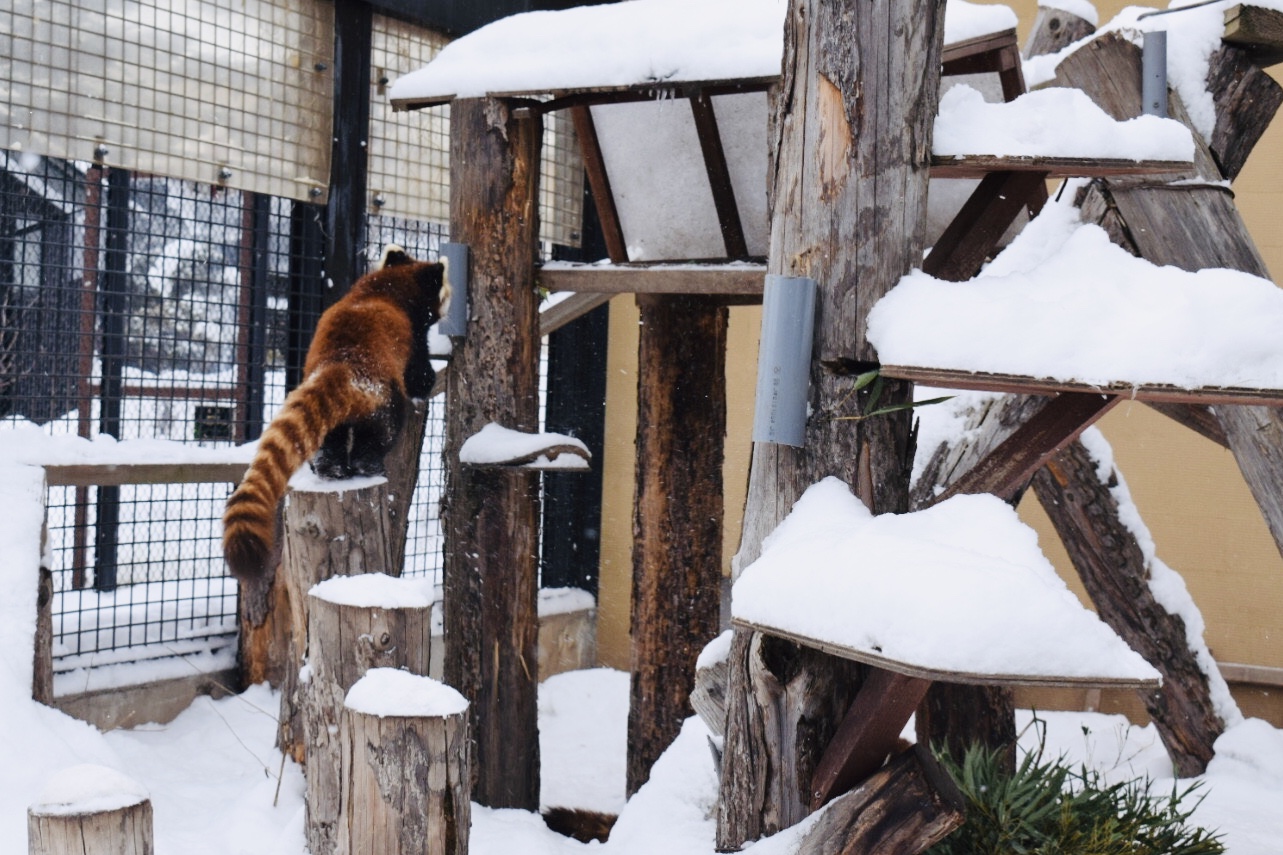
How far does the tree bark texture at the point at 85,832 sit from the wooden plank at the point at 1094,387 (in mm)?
1598

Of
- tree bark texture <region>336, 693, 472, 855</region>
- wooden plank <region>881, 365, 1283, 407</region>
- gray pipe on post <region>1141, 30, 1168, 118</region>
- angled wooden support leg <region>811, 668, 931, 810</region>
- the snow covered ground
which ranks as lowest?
the snow covered ground

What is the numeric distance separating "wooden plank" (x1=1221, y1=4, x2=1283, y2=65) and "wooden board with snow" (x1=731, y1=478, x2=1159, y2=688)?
7.42 feet

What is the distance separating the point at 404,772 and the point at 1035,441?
148 centimetres

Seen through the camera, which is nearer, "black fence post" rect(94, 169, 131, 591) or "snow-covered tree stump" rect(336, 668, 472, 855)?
"snow-covered tree stump" rect(336, 668, 472, 855)

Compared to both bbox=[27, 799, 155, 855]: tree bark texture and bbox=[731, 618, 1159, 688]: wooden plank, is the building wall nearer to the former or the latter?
bbox=[731, 618, 1159, 688]: wooden plank

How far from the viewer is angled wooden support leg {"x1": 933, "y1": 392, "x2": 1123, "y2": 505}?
90.8 inches

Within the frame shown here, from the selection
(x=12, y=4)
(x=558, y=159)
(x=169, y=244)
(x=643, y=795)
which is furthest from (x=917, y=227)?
(x=169, y=244)

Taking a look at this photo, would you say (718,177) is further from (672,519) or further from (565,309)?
(672,519)

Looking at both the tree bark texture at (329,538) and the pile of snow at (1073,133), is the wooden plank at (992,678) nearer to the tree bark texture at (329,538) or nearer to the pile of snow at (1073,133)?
the pile of snow at (1073,133)

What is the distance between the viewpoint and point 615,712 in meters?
6.48

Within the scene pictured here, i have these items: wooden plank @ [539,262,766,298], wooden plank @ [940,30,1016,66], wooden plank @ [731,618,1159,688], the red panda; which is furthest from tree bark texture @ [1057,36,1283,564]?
the red panda

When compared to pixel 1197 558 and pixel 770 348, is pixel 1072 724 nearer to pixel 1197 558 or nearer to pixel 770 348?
pixel 1197 558

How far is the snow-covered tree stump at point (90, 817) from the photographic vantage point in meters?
1.99

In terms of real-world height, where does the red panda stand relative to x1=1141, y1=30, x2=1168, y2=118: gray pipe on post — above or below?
below
